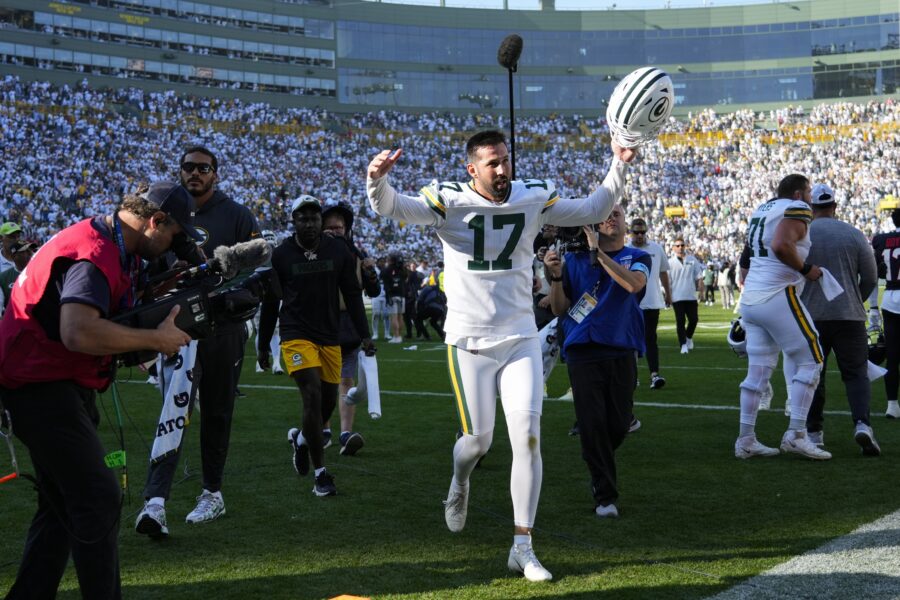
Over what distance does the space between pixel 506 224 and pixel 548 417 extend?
207 inches

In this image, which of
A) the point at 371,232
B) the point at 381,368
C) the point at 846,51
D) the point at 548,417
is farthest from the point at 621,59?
the point at 548,417

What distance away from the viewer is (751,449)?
7.57 m

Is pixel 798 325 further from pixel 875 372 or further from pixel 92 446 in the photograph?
pixel 92 446

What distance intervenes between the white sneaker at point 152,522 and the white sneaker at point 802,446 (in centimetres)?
458

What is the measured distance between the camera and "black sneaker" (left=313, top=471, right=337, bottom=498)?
670cm

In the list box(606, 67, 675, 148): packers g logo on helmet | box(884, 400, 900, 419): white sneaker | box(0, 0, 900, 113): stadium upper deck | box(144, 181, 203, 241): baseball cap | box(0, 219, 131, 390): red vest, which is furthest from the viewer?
box(0, 0, 900, 113): stadium upper deck

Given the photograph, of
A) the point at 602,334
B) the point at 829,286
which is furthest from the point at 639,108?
the point at 829,286

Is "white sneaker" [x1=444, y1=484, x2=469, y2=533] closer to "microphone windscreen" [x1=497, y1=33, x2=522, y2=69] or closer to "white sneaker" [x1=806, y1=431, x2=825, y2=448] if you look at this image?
"white sneaker" [x1=806, y1=431, x2=825, y2=448]

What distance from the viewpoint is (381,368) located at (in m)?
16.0

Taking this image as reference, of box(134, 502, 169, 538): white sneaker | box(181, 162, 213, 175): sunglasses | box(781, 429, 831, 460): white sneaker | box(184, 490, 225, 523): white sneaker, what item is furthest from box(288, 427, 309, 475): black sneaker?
box(781, 429, 831, 460): white sneaker

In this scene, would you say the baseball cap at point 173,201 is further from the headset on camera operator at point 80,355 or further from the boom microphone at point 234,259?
the boom microphone at point 234,259

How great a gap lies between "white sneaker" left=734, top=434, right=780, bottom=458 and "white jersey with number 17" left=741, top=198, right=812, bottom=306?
1.05 m

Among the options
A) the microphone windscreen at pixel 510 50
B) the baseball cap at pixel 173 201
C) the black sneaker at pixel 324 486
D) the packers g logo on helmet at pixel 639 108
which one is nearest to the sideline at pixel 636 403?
the black sneaker at pixel 324 486

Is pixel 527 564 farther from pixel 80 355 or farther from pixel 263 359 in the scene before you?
pixel 263 359
